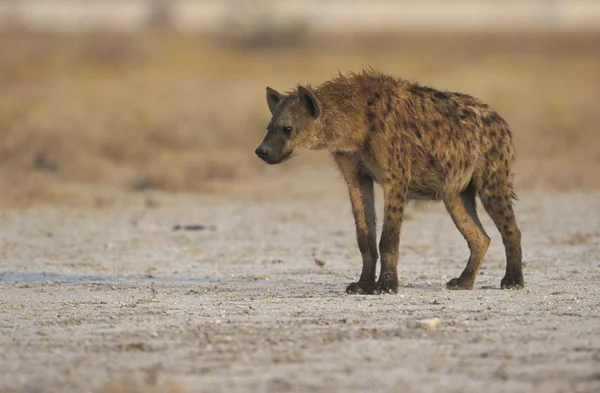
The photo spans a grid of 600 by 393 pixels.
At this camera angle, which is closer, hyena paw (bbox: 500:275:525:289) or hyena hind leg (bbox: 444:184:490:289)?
hyena paw (bbox: 500:275:525:289)

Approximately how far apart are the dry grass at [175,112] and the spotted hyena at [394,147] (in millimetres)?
6461

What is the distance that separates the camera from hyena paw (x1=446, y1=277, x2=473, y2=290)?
8812mm

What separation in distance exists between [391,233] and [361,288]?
0.41 metres

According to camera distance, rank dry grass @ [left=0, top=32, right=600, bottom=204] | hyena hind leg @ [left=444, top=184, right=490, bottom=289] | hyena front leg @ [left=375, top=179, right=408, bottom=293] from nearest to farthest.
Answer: hyena front leg @ [left=375, top=179, right=408, bottom=293] < hyena hind leg @ [left=444, top=184, right=490, bottom=289] < dry grass @ [left=0, top=32, right=600, bottom=204]

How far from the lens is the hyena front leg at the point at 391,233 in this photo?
27.5 feet

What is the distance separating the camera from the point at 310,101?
8.52m

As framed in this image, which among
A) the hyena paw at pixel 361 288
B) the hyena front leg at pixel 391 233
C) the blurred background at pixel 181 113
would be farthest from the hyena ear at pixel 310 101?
the blurred background at pixel 181 113

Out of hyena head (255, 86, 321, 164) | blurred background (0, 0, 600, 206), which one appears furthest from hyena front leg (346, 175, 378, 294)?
blurred background (0, 0, 600, 206)

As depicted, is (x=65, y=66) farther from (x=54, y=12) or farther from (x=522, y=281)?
(x=54, y=12)

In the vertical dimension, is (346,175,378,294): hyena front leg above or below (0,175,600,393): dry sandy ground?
above

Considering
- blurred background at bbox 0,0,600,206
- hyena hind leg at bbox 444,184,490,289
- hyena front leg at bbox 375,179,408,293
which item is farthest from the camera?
blurred background at bbox 0,0,600,206

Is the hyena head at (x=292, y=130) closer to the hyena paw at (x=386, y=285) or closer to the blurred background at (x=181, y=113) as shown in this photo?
the hyena paw at (x=386, y=285)

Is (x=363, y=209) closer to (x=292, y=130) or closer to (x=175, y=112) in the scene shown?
(x=292, y=130)

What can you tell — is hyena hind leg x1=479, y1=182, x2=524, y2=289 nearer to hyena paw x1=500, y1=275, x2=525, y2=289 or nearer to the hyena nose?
hyena paw x1=500, y1=275, x2=525, y2=289
